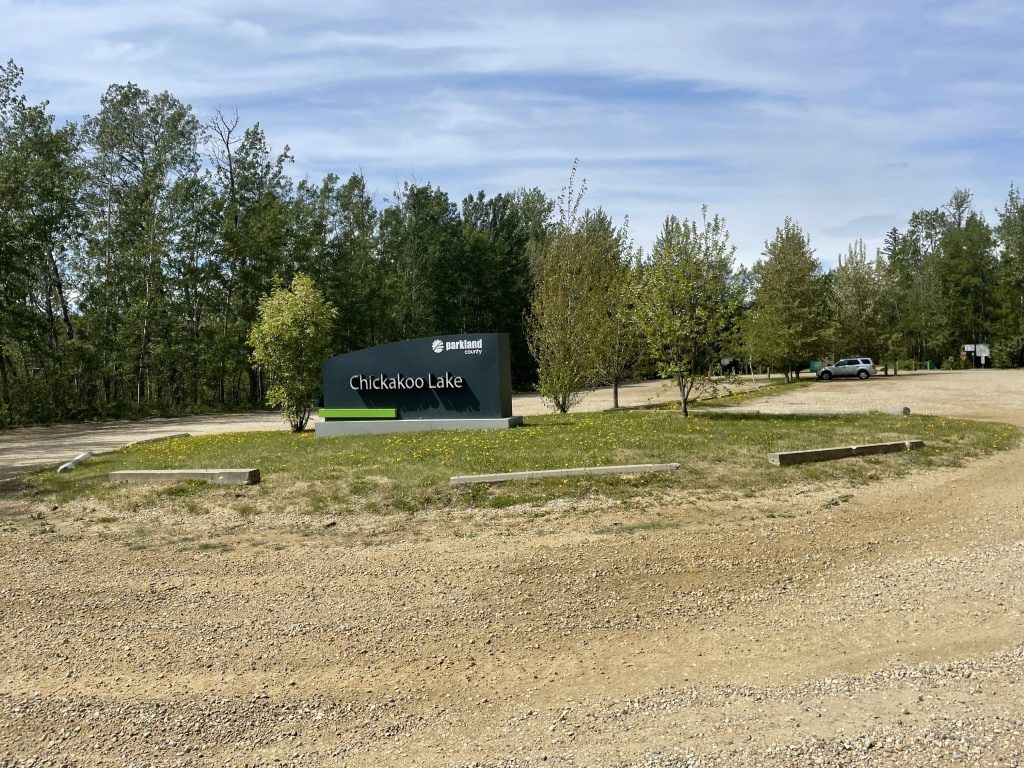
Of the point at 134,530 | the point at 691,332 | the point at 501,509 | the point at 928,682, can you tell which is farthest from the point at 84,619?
the point at 691,332

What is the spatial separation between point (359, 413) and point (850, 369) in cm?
3710

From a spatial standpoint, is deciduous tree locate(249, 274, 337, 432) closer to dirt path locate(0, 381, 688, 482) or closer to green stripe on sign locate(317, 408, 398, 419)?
green stripe on sign locate(317, 408, 398, 419)

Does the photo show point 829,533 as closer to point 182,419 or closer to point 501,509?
point 501,509

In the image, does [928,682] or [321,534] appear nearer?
[928,682]

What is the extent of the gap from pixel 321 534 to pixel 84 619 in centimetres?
262

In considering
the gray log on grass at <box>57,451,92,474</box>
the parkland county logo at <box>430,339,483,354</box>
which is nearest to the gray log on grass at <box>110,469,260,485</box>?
the gray log on grass at <box>57,451,92,474</box>

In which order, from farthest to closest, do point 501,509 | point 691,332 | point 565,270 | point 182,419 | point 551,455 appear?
point 182,419 → point 565,270 → point 691,332 → point 551,455 → point 501,509

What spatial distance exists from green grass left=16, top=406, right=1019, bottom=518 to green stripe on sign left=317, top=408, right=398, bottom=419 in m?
0.85

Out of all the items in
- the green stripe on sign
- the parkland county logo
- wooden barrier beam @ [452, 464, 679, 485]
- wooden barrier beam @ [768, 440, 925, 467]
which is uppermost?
the parkland county logo

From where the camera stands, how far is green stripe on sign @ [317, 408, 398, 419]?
1688cm

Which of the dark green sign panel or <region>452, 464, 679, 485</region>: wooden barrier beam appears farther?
the dark green sign panel

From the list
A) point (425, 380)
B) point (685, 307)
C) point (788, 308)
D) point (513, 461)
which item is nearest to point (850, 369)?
point (788, 308)

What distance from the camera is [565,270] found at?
22.9m

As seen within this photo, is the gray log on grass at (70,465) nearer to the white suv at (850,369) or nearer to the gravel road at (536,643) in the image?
the gravel road at (536,643)
